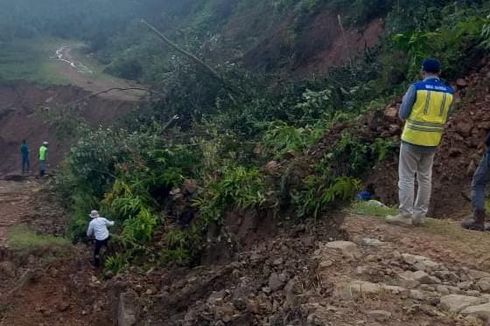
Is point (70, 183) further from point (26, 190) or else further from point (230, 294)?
point (230, 294)

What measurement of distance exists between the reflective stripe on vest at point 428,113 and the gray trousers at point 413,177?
0.49 feet

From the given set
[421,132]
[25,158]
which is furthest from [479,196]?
[25,158]

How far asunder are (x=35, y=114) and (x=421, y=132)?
22.5 metres

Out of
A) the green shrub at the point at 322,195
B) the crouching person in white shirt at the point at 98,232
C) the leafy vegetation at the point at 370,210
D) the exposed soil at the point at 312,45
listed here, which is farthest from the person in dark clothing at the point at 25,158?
the leafy vegetation at the point at 370,210

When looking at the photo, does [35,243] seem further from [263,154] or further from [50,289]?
[263,154]

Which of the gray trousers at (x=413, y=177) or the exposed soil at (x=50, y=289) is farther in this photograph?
A: the exposed soil at (x=50, y=289)

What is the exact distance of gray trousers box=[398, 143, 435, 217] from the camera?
734 centimetres

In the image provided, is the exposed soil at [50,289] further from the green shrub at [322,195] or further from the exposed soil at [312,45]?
the exposed soil at [312,45]

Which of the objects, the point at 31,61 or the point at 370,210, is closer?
the point at 370,210

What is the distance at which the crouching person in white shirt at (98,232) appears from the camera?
11.2 m

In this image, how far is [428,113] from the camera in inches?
281

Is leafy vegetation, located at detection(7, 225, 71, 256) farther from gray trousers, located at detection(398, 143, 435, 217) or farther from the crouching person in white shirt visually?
gray trousers, located at detection(398, 143, 435, 217)

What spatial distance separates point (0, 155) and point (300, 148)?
1865 centimetres

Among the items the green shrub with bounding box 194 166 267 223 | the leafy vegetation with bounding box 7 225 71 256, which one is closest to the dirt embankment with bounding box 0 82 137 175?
the leafy vegetation with bounding box 7 225 71 256
